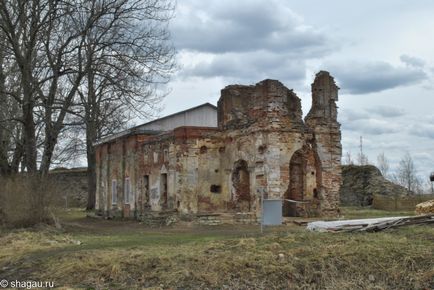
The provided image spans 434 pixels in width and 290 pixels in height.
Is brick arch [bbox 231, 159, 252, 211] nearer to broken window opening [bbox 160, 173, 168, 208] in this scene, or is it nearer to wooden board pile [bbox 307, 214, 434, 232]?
broken window opening [bbox 160, 173, 168, 208]

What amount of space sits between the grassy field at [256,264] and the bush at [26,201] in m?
6.66

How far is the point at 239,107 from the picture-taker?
28.6 m

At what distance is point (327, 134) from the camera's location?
27625 mm

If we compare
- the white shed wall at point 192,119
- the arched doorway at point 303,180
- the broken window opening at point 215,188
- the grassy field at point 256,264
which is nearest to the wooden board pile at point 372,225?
the grassy field at point 256,264

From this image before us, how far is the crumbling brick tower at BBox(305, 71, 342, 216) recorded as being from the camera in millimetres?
27469

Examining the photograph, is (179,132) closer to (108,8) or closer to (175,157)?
(175,157)

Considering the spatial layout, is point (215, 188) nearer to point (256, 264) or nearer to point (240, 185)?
point (240, 185)

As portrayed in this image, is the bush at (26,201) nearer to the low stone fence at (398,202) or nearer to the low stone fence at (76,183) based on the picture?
the low stone fence at (398,202)

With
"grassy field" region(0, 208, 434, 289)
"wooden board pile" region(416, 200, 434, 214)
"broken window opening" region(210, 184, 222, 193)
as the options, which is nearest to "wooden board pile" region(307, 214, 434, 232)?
"grassy field" region(0, 208, 434, 289)

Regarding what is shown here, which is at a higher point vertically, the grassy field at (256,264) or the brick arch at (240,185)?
the brick arch at (240,185)

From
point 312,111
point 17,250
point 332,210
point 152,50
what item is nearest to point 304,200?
point 332,210

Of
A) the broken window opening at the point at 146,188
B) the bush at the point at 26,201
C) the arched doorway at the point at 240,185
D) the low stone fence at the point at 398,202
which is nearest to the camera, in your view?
the bush at the point at 26,201

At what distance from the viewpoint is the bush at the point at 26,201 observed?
73.0ft

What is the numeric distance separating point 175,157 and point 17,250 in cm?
1159
